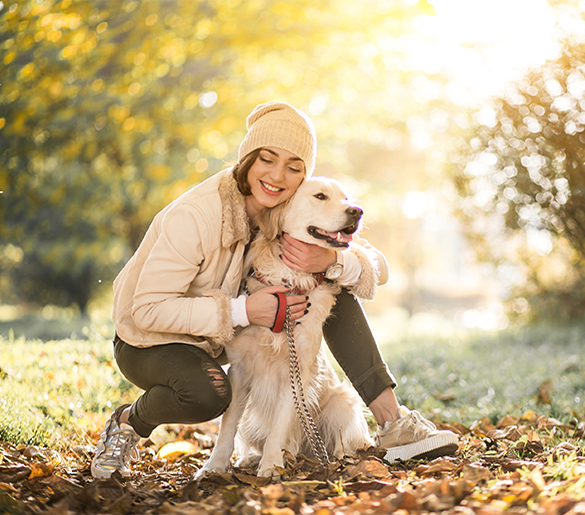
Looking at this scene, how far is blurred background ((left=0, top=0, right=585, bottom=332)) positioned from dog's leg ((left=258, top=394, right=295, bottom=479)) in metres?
2.45

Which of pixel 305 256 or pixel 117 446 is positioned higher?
pixel 305 256

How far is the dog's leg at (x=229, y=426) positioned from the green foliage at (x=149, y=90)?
2110 mm

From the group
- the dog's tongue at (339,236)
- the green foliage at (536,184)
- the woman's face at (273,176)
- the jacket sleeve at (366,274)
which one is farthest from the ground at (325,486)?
the green foliage at (536,184)

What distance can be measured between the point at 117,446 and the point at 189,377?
0.43 metres

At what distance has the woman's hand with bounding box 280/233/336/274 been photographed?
8.73ft

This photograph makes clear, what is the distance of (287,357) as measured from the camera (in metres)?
2.61

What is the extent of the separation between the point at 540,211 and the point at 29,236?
842 cm

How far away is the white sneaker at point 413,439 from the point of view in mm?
2463

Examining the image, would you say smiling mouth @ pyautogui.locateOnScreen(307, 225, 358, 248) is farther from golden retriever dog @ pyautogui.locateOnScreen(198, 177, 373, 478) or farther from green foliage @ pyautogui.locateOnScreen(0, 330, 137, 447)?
green foliage @ pyautogui.locateOnScreen(0, 330, 137, 447)

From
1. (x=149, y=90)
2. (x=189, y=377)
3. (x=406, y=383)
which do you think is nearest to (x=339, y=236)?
(x=189, y=377)

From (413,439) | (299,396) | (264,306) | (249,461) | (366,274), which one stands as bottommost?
(249,461)

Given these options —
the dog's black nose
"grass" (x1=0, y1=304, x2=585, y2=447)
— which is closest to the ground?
"grass" (x1=0, y1=304, x2=585, y2=447)

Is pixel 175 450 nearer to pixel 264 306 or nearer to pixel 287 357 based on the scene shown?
pixel 287 357

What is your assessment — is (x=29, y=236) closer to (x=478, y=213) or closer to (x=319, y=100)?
(x=319, y=100)
